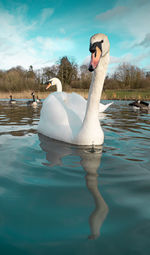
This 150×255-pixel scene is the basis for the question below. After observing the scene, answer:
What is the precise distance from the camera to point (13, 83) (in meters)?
32.5

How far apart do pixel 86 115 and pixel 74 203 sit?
1.74 m

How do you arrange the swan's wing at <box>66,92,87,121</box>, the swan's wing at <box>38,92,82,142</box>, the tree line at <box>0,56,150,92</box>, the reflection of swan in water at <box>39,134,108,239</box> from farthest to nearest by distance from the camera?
1. the tree line at <box>0,56,150,92</box>
2. the swan's wing at <box>66,92,87,121</box>
3. the swan's wing at <box>38,92,82,142</box>
4. the reflection of swan in water at <box>39,134,108,239</box>

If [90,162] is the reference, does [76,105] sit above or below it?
above

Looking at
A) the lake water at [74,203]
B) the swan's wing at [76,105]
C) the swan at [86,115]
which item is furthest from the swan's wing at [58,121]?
the lake water at [74,203]

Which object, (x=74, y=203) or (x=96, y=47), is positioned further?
(x=96, y=47)

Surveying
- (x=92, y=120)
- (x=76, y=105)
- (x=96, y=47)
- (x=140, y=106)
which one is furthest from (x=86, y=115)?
(x=140, y=106)

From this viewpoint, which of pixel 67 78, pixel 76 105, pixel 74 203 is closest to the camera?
pixel 74 203

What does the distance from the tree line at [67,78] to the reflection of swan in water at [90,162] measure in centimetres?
3001

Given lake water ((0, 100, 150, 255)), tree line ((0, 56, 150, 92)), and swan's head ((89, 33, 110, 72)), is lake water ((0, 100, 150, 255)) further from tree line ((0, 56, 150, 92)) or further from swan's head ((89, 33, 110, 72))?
tree line ((0, 56, 150, 92))

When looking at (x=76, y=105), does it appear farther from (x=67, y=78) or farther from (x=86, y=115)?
(x=67, y=78)

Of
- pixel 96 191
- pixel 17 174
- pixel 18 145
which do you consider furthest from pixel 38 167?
pixel 18 145

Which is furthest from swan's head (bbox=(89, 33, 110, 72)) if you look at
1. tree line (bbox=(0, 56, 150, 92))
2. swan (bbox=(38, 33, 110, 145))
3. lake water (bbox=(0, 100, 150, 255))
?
tree line (bbox=(0, 56, 150, 92))

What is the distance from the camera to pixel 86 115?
10.4ft

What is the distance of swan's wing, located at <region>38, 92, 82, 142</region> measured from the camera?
3387 mm
